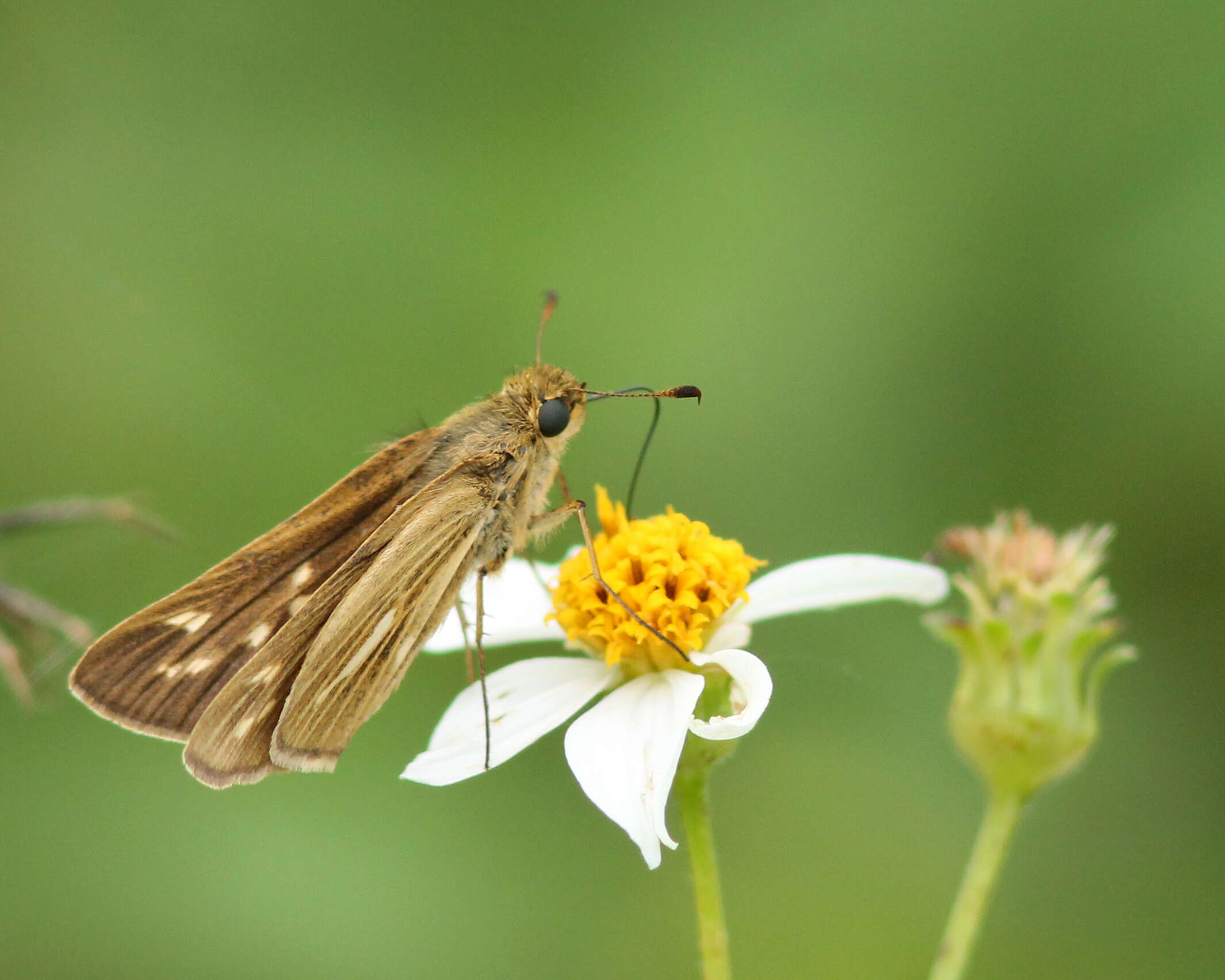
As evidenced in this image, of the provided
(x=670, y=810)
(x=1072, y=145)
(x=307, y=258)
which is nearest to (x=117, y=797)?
(x=670, y=810)

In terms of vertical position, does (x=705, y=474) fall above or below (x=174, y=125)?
below

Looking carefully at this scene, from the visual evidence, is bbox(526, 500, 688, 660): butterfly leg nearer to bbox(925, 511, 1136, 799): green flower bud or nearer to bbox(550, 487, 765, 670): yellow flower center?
bbox(550, 487, 765, 670): yellow flower center

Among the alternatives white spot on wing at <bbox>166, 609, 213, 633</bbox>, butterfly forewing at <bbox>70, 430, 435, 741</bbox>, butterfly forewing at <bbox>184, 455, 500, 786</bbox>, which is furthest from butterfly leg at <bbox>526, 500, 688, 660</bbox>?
white spot on wing at <bbox>166, 609, 213, 633</bbox>

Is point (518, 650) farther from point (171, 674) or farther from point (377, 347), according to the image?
point (171, 674)

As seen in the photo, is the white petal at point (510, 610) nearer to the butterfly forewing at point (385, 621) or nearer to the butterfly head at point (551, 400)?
the butterfly forewing at point (385, 621)

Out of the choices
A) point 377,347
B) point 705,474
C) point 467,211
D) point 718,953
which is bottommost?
point 718,953

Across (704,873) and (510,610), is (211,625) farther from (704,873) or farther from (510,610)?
(704,873)
